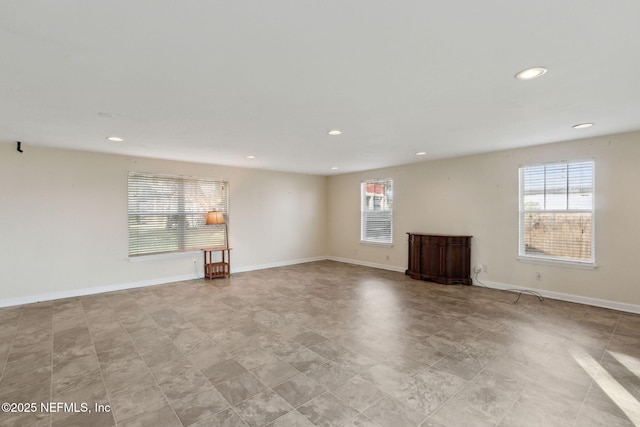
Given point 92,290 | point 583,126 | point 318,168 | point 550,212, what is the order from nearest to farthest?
point 583,126
point 550,212
point 92,290
point 318,168

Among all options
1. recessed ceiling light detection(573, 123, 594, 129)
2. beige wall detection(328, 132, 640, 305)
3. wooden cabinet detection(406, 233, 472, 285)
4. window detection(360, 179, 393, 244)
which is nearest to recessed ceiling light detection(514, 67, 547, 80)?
recessed ceiling light detection(573, 123, 594, 129)

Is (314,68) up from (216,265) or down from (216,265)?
up

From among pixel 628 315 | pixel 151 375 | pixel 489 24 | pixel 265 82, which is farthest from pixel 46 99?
pixel 628 315

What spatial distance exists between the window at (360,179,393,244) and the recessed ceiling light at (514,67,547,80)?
183 inches

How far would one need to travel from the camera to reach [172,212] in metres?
5.81

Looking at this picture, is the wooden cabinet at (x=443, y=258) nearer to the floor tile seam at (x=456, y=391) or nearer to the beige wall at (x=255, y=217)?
the beige wall at (x=255, y=217)

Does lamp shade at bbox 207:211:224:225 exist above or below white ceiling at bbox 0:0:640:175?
below

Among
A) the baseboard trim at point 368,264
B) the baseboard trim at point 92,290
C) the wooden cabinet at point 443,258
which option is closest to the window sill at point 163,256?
the baseboard trim at point 92,290

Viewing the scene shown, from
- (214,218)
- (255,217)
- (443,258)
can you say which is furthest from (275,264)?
(443,258)

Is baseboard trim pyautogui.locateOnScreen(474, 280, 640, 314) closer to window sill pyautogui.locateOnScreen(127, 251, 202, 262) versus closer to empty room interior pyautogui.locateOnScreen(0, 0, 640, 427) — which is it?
empty room interior pyautogui.locateOnScreen(0, 0, 640, 427)

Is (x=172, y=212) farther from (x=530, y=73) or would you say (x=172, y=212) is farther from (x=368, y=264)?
(x=530, y=73)

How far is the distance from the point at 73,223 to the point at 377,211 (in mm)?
5958

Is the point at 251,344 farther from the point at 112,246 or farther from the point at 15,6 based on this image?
the point at 112,246

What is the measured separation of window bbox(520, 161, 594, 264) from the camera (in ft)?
14.0
